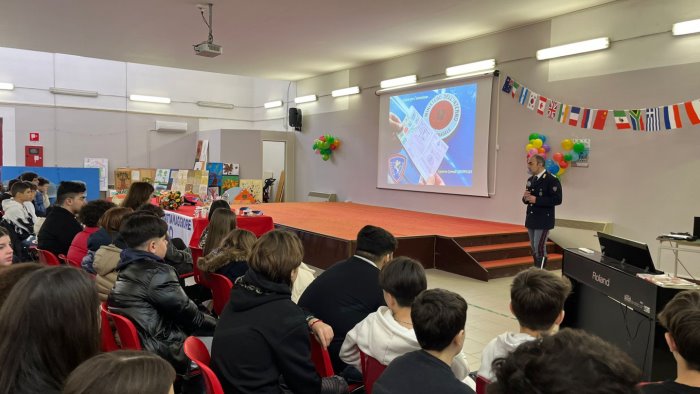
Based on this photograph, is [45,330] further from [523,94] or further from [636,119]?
[523,94]

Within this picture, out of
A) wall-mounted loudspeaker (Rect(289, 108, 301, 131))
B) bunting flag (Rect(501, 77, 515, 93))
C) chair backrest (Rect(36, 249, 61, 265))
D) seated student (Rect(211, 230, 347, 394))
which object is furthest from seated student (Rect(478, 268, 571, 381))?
wall-mounted loudspeaker (Rect(289, 108, 301, 131))

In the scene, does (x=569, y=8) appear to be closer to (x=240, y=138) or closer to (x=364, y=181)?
(x=364, y=181)

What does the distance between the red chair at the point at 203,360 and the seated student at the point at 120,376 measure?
24.2 inches

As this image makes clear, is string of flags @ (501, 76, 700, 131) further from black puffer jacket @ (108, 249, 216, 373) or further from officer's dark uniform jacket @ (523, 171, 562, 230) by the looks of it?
black puffer jacket @ (108, 249, 216, 373)

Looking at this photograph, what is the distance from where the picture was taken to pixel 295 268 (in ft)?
6.27

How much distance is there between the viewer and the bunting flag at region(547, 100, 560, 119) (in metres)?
6.83

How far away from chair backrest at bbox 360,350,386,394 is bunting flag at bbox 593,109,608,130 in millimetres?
5810

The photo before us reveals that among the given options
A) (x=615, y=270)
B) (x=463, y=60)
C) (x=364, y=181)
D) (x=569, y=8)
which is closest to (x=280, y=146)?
(x=364, y=181)

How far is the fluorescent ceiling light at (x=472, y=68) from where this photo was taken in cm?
779

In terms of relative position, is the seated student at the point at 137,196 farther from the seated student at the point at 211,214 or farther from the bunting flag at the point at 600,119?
the bunting flag at the point at 600,119

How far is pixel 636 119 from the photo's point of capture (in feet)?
19.5

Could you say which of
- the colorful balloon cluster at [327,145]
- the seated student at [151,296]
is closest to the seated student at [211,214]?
the seated student at [151,296]

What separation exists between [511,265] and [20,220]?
5.57 metres

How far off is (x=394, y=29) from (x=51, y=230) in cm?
586
